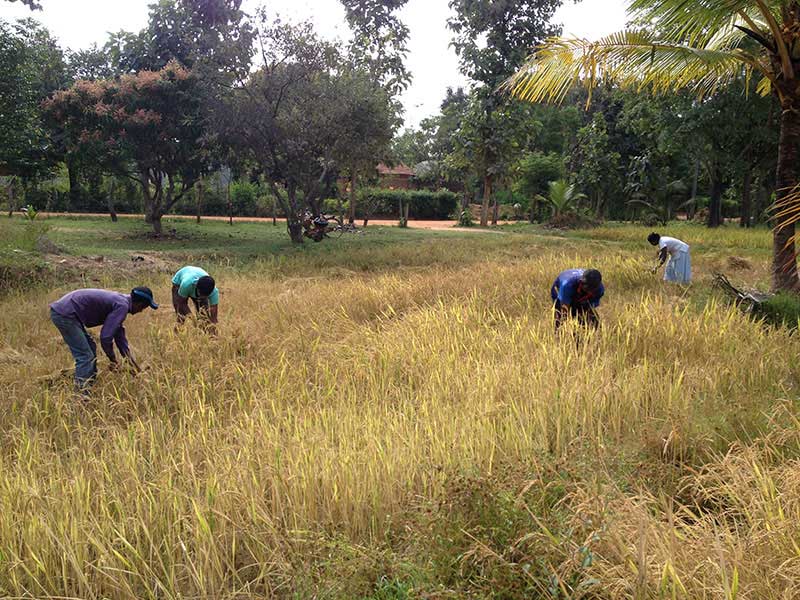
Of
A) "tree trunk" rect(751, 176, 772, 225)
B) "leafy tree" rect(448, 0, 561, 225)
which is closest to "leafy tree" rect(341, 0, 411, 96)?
"leafy tree" rect(448, 0, 561, 225)

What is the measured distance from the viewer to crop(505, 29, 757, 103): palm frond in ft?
26.2

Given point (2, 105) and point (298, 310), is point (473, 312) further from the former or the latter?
point (2, 105)

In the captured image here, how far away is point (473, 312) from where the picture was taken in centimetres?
668

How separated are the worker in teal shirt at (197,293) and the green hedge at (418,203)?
29.1 meters

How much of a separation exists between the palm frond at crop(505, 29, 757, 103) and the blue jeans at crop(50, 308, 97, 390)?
22.0ft

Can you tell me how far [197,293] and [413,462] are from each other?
4107 millimetres

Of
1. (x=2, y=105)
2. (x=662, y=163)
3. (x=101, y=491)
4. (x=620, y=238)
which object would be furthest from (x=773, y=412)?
(x=662, y=163)

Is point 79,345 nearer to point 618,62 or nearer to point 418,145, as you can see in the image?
point 618,62

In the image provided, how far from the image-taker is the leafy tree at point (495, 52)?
971 inches

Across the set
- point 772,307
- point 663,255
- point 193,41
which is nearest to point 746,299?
point 772,307

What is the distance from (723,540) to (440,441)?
4.66 ft

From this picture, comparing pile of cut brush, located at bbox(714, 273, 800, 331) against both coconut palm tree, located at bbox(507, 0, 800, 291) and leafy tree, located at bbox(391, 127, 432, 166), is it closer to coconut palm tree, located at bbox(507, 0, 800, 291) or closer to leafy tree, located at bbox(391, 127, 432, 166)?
coconut palm tree, located at bbox(507, 0, 800, 291)

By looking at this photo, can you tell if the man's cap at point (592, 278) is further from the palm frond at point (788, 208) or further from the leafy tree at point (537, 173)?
the leafy tree at point (537, 173)

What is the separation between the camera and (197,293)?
645cm
